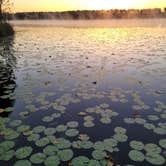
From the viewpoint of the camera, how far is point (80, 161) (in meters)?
3.39

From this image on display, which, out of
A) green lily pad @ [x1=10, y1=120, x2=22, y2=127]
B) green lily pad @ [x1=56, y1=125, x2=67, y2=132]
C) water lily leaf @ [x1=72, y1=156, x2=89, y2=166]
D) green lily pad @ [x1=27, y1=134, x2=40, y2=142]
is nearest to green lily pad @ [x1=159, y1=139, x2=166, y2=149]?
water lily leaf @ [x1=72, y1=156, x2=89, y2=166]

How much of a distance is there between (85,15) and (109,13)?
9432 millimetres

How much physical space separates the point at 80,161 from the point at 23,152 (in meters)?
0.95

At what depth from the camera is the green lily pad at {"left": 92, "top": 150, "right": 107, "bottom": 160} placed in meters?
3.47

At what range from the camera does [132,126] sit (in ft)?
14.8

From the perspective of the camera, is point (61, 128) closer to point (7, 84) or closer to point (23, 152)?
point (23, 152)

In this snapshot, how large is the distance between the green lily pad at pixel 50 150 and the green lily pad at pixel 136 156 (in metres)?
1.18

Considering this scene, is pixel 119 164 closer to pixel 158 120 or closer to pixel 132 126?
pixel 132 126

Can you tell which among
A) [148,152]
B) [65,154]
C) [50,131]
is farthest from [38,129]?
[148,152]

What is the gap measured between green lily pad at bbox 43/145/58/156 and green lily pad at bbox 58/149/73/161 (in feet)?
0.31

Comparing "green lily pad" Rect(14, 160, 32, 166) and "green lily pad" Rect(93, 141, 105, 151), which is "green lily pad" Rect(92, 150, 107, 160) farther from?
"green lily pad" Rect(14, 160, 32, 166)

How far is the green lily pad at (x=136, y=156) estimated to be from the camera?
3.43 meters

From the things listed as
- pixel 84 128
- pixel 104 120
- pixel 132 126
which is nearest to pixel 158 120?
pixel 132 126

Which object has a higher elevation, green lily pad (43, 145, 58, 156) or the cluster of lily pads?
green lily pad (43, 145, 58, 156)
